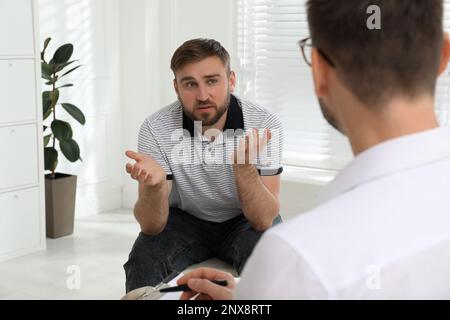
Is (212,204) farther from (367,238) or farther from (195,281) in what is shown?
(367,238)

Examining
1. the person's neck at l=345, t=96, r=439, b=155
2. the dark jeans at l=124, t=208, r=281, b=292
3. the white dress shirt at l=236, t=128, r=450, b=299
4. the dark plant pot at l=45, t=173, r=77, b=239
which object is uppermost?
the person's neck at l=345, t=96, r=439, b=155

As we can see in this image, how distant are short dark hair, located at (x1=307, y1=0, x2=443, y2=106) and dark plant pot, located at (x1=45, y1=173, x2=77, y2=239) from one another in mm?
3405

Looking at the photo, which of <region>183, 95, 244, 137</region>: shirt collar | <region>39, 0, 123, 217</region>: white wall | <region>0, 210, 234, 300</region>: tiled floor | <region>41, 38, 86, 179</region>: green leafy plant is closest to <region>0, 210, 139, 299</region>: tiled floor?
<region>0, 210, 234, 300</region>: tiled floor

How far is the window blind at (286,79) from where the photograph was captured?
4.41m

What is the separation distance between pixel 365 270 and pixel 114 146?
4179 millimetres

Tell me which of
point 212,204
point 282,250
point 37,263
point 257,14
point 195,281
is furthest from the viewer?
point 257,14

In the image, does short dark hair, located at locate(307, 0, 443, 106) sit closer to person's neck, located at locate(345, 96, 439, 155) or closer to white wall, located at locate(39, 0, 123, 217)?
person's neck, located at locate(345, 96, 439, 155)

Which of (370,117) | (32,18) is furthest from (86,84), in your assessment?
(370,117)

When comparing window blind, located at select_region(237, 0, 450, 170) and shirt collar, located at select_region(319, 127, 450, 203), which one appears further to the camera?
window blind, located at select_region(237, 0, 450, 170)

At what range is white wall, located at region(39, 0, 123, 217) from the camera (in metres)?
Result: 4.57

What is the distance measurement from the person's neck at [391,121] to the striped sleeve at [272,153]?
1.75 metres

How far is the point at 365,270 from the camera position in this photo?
0.88 metres

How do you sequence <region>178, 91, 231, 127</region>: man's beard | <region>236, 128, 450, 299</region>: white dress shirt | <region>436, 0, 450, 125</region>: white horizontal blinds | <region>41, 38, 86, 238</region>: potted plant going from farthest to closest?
<region>41, 38, 86, 238</region>: potted plant → <region>436, 0, 450, 125</region>: white horizontal blinds → <region>178, 91, 231, 127</region>: man's beard → <region>236, 128, 450, 299</region>: white dress shirt

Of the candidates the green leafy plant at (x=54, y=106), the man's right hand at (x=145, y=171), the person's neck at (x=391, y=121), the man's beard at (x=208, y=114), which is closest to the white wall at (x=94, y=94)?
the green leafy plant at (x=54, y=106)
